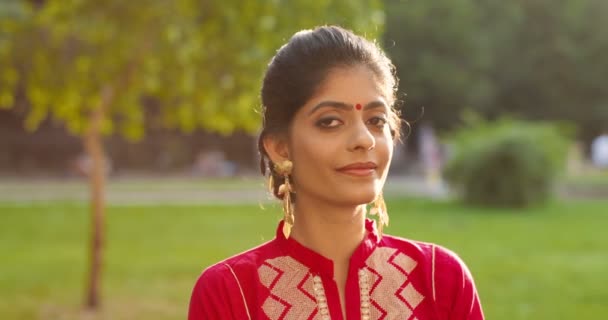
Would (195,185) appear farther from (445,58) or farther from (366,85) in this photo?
(366,85)

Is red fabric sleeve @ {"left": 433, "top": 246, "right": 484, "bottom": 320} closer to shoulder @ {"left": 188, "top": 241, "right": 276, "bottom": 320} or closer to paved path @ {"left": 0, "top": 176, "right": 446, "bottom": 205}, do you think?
shoulder @ {"left": 188, "top": 241, "right": 276, "bottom": 320}

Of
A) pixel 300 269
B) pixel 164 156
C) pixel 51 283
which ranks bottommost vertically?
pixel 164 156

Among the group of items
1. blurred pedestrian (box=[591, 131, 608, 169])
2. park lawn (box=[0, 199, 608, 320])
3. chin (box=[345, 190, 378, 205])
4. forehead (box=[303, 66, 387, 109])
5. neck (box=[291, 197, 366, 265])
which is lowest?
blurred pedestrian (box=[591, 131, 608, 169])

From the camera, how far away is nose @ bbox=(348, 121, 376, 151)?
6.08 feet

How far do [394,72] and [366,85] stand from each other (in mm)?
217

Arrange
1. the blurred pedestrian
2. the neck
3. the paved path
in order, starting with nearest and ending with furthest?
the neck < the paved path < the blurred pedestrian

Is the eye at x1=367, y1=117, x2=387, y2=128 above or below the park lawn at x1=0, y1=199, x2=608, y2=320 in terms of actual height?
above

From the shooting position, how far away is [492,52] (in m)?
39.2

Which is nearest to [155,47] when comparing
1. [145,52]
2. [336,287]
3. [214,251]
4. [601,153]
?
[145,52]

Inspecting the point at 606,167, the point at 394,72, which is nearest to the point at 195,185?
the point at 606,167

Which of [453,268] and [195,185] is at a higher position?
[453,268]

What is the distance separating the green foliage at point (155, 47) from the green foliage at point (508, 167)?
11.3m

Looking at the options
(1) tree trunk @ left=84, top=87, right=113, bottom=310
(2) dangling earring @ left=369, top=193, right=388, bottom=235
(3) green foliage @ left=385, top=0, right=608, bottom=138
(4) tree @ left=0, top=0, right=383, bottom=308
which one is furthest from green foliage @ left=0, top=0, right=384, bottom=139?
(3) green foliage @ left=385, top=0, right=608, bottom=138

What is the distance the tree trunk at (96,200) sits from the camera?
854 cm
